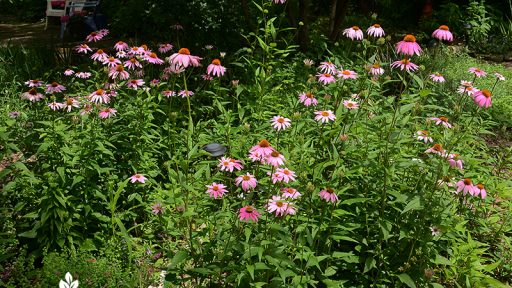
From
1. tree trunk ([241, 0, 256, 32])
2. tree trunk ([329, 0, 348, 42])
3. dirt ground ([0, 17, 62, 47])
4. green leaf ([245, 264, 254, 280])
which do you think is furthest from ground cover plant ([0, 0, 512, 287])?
dirt ground ([0, 17, 62, 47])

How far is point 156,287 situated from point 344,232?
1.00m

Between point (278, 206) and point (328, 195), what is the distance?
25 cm

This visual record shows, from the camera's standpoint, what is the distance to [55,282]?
7.23 feet

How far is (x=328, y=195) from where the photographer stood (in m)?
2.04

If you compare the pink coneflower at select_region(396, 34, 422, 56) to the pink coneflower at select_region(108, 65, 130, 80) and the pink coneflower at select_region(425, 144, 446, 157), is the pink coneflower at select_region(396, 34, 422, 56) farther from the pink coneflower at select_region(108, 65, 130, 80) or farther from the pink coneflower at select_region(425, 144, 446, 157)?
the pink coneflower at select_region(108, 65, 130, 80)

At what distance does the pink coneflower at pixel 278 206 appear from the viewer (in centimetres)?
188

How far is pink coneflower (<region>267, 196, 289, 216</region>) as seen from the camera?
1.88 m

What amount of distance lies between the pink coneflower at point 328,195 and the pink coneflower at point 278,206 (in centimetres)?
A: 19

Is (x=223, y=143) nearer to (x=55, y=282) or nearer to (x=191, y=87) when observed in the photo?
(x=55, y=282)

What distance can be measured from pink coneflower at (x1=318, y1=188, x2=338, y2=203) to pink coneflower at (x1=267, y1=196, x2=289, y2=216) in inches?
7.5

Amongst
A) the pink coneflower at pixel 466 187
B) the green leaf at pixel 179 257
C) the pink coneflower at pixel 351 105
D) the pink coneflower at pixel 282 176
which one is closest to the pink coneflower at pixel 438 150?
the pink coneflower at pixel 466 187

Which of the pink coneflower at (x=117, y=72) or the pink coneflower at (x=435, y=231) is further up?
the pink coneflower at (x=117, y=72)

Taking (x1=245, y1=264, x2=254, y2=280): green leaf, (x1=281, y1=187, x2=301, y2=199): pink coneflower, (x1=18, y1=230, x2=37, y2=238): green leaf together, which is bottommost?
(x1=18, y1=230, x2=37, y2=238): green leaf

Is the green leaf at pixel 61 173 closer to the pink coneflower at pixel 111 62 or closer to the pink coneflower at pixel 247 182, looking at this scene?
the pink coneflower at pixel 111 62
